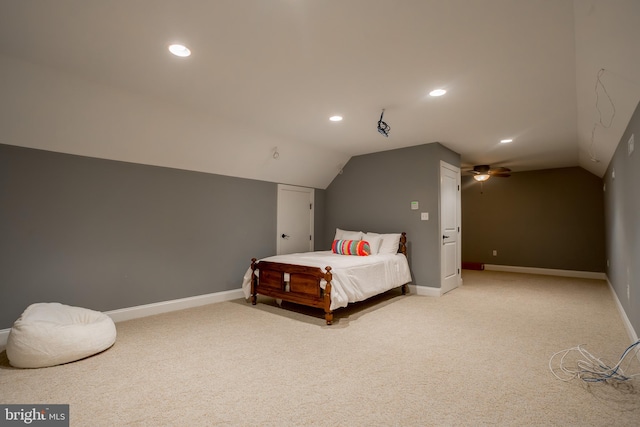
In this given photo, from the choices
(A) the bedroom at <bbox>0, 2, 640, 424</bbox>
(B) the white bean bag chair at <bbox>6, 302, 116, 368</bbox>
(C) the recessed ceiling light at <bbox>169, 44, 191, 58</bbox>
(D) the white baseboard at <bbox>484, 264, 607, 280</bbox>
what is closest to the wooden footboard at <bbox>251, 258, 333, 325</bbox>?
(A) the bedroom at <bbox>0, 2, 640, 424</bbox>

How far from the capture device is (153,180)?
4172mm

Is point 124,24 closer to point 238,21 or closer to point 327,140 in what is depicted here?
point 238,21

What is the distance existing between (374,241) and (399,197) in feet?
3.09

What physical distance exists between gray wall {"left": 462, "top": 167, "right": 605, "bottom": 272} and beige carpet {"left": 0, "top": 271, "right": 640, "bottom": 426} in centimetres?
368

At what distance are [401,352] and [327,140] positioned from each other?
3369mm

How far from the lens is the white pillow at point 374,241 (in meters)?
5.18

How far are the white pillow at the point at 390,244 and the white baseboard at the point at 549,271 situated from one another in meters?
4.23

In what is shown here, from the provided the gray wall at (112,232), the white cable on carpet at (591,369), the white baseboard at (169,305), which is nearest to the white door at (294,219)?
the gray wall at (112,232)

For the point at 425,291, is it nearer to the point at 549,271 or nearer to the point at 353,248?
the point at 353,248

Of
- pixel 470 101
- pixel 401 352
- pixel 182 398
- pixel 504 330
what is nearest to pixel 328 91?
pixel 470 101

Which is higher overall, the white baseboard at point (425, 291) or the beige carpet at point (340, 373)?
the white baseboard at point (425, 291)

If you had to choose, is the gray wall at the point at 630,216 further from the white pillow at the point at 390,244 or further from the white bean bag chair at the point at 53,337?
the white bean bag chair at the point at 53,337

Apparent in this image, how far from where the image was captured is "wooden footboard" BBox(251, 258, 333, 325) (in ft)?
12.3

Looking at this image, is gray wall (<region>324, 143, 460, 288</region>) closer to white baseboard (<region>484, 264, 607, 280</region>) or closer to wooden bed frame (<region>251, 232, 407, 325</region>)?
wooden bed frame (<region>251, 232, 407, 325</region>)
